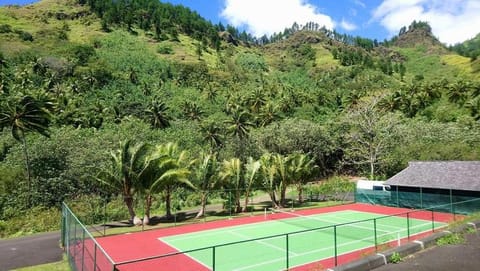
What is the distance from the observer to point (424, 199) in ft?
97.8

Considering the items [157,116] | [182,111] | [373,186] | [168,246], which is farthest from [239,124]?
[168,246]

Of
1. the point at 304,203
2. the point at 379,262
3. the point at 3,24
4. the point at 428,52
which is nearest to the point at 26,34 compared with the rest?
the point at 3,24

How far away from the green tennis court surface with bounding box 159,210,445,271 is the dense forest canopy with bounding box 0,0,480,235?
568 cm

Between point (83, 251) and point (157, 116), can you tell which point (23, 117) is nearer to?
point (157, 116)

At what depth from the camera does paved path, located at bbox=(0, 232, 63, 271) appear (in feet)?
57.3

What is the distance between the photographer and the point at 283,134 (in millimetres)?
59656

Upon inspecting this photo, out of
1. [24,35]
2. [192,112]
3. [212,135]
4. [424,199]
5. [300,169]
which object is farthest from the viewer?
[24,35]

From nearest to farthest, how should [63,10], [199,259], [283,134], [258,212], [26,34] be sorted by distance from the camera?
[199,259], [258,212], [283,134], [26,34], [63,10]

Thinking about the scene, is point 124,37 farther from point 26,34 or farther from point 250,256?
point 250,256

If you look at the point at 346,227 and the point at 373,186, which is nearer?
the point at 346,227

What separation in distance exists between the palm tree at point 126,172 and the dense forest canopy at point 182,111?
0.09m

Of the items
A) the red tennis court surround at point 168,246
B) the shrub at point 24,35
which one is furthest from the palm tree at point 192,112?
the shrub at point 24,35

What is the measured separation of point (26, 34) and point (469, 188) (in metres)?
118

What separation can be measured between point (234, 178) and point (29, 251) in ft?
53.6
